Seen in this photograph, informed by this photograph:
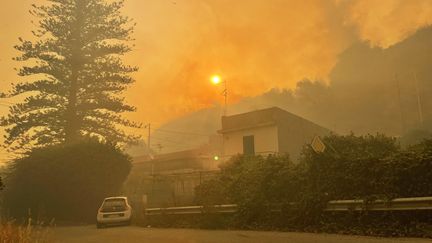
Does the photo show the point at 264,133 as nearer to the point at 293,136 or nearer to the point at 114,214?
the point at 293,136

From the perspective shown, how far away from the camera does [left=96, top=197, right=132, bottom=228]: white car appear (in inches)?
812

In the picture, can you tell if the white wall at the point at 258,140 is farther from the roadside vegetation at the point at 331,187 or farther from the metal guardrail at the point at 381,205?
the metal guardrail at the point at 381,205

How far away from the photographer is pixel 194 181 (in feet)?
105

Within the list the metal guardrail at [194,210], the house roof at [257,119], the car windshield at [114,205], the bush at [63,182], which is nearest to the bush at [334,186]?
the metal guardrail at [194,210]

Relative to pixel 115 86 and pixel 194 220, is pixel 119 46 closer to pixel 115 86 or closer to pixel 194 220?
pixel 115 86

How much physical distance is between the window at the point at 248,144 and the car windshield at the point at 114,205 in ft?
71.2

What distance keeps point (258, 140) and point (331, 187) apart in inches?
1077

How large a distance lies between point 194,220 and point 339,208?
6525 mm

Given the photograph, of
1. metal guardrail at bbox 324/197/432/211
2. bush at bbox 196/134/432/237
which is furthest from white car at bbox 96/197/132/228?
metal guardrail at bbox 324/197/432/211

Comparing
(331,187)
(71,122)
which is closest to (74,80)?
(71,122)

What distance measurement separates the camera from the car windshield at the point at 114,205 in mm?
20906

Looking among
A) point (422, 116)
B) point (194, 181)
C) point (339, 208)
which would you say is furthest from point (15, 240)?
point (422, 116)

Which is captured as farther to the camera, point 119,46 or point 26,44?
point 119,46

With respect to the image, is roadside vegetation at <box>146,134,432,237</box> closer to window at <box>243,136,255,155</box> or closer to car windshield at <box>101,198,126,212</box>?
car windshield at <box>101,198,126,212</box>
